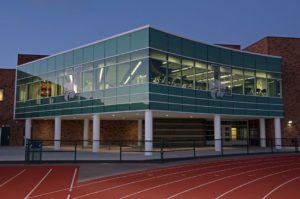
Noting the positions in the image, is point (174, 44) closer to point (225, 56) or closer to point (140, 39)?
point (140, 39)

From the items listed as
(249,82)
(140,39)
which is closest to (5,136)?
(140,39)

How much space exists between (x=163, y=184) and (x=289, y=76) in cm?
2989

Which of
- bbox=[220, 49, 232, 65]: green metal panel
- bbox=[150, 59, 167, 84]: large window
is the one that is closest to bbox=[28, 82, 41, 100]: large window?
bbox=[150, 59, 167, 84]: large window

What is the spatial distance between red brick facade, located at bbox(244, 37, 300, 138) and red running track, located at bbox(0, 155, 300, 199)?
20.8 meters

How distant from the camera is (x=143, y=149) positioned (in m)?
34.0

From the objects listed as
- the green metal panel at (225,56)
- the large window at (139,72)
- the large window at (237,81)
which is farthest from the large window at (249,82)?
the large window at (139,72)

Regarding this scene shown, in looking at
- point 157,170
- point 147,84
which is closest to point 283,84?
point 147,84

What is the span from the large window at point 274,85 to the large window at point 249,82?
229cm

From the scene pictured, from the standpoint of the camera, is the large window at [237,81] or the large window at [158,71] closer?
the large window at [158,71]

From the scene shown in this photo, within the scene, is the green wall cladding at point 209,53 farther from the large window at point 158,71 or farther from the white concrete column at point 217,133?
the white concrete column at point 217,133

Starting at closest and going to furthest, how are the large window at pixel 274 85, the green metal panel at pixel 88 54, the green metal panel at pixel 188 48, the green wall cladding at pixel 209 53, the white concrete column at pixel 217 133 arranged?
1. the green wall cladding at pixel 209 53
2. the green metal panel at pixel 188 48
3. the white concrete column at pixel 217 133
4. the green metal panel at pixel 88 54
5. the large window at pixel 274 85

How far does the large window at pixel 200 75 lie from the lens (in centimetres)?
3156

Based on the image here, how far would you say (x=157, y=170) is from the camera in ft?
59.1

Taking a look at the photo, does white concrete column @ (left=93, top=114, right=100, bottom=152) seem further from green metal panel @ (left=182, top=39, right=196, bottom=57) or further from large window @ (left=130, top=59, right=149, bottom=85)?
green metal panel @ (left=182, top=39, right=196, bottom=57)
